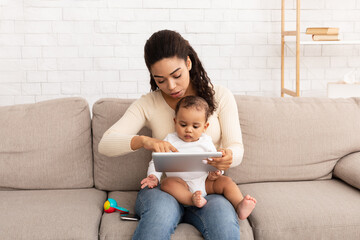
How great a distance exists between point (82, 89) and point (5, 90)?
65 centimetres

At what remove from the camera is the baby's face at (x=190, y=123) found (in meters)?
1.79

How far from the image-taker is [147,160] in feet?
6.92

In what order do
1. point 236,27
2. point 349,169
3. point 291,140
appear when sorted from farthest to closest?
point 236,27
point 291,140
point 349,169

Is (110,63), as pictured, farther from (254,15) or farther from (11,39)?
(254,15)

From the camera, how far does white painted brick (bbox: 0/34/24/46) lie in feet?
11.5

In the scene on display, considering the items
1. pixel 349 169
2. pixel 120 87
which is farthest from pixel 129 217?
pixel 120 87

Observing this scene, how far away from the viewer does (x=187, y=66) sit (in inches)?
76.1

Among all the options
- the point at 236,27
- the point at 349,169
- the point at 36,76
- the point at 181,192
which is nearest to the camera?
the point at 181,192

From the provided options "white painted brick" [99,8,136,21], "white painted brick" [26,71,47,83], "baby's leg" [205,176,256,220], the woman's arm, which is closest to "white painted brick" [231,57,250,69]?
"white painted brick" [99,8,136,21]

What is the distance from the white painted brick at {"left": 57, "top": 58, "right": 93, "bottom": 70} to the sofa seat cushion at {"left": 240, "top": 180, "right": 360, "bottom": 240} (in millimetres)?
2155

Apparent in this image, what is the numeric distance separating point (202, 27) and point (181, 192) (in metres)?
2.23

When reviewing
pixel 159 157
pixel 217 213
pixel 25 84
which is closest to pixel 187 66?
pixel 159 157

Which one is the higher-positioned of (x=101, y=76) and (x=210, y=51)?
(x=210, y=51)

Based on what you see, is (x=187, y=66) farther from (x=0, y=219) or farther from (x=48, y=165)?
(x=0, y=219)
